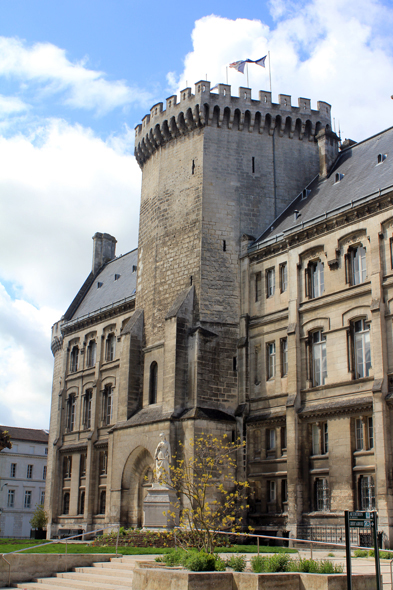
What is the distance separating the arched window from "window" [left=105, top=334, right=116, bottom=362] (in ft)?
31.4

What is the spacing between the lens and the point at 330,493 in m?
26.7

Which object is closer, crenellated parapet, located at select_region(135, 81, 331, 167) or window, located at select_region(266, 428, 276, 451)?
window, located at select_region(266, 428, 276, 451)

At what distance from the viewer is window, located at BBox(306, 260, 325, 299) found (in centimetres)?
2977

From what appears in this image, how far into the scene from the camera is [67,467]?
46219 mm

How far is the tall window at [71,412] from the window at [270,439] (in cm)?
1990

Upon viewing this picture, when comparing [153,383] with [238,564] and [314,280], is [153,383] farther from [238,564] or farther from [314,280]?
[238,564]

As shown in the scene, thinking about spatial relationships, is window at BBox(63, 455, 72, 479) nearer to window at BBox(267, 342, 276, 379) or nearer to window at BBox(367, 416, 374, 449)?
window at BBox(267, 342, 276, 379)

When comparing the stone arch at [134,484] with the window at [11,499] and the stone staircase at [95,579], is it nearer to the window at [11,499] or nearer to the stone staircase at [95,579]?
the stone staircase at [95,579]

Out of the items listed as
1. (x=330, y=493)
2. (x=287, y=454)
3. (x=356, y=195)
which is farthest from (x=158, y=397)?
(x=356, y=195)

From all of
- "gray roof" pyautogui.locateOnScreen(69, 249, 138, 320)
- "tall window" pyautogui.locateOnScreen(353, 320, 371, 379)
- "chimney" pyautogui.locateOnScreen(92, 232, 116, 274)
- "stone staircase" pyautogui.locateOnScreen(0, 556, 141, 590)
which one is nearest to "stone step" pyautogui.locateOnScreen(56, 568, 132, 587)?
"stone staircase" pyautogui.locateOnScreen(0, 556, 141, 590)

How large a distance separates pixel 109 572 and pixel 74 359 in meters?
31.4

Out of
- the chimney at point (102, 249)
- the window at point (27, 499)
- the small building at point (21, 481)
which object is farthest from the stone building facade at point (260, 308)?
the window at point (27, 499)

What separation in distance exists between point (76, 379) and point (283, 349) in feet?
68.8

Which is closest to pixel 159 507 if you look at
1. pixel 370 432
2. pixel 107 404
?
pixel 370 432
